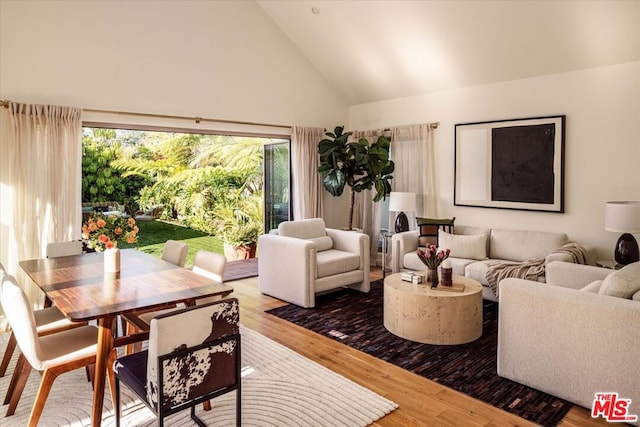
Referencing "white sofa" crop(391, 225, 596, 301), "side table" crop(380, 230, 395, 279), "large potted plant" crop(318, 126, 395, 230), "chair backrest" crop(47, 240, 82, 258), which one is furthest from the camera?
"large potted plant" crop(318, 126, 395, 230)

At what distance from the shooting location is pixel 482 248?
16.6ft

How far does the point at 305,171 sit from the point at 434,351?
3692 mm

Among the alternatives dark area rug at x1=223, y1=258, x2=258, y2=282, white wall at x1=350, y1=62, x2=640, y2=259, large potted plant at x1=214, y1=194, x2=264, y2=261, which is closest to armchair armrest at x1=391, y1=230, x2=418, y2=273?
white wall at x1=350, y1=62, x2=640, y2=259

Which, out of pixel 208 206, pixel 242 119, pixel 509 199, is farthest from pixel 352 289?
pixel 208 206

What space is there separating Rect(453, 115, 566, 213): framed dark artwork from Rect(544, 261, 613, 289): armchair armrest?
161 centimetres

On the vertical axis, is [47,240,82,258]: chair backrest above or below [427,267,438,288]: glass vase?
above

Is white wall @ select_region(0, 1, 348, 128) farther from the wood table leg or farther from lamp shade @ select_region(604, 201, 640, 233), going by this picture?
lamp shade @ select_region(604, 201, 640, 233)

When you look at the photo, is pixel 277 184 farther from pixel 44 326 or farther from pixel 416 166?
pixel 44 326

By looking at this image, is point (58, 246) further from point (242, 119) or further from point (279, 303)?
point (242, 119)

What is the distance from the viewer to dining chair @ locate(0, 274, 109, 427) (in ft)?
7.18

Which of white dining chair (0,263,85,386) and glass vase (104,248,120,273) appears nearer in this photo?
white dining chair (0,263,85,386)

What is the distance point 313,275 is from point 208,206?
392 cm

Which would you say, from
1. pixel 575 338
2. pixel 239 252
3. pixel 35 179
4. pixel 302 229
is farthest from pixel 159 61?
pixel 575 338

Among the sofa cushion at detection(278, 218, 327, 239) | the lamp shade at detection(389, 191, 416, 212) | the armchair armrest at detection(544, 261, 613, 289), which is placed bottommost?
the armchair armrest at detection(544, 261, 613, 289)
